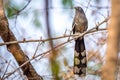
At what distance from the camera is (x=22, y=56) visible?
252cm

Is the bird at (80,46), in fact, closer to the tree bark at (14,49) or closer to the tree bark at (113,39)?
the tree bark at (14,49)

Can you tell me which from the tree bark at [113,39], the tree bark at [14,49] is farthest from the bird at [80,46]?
the tree bark at [113,39]

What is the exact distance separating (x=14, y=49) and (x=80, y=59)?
639mm

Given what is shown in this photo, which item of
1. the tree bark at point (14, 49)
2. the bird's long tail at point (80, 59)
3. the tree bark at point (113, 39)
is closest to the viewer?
the tree bark at point (113, 39)

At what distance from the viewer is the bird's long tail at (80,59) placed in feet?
8.61

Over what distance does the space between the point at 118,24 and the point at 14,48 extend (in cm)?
211

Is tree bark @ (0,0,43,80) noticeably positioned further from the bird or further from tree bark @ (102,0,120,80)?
tree bark @ (102,0,120,80)

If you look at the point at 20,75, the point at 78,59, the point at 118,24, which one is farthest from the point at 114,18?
the point at 78,59

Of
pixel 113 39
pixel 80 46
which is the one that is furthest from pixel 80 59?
pixel 113 39

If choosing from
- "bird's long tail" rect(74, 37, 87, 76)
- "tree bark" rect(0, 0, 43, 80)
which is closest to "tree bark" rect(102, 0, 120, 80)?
"tree bark" rect(0, 0, 43, 80)

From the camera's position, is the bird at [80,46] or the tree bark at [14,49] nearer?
the tree bark at [14,49]

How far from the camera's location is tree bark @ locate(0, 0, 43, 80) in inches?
97.0

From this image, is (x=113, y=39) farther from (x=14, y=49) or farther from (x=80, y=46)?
(x=80, y=46)

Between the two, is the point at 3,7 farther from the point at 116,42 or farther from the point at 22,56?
the point at 116,42
